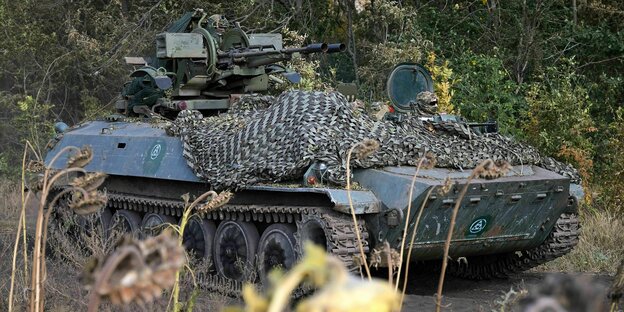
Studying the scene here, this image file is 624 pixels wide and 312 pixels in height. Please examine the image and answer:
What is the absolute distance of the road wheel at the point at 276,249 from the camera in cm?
952

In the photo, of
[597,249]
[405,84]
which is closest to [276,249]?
[405,84]

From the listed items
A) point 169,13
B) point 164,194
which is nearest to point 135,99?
point 164,194

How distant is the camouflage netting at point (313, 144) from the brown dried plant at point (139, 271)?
702 cm

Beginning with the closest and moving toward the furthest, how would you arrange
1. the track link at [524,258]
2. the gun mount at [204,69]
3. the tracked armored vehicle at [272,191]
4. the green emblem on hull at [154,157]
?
the tracked armored vehicle at [272,191]
the track link at [524,258]
the green emblem on hull at [154,157]
the gun mount at [204,69]

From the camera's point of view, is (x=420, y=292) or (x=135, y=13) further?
(x=135, y=13)

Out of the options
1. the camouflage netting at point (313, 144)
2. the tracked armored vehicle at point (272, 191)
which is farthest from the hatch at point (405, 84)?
the camouflage netting at point (313, 144)

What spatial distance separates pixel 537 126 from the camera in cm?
1424

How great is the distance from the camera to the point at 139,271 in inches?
70.3

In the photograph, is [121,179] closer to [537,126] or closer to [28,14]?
[537,126]

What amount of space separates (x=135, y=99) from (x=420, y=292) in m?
4.25

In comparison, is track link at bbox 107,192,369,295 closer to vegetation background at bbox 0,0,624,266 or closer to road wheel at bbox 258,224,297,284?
road wheel at bbox 258,224,297,284

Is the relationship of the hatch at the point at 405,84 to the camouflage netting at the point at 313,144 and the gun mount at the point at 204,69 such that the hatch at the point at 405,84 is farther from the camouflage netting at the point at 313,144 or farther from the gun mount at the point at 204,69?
the gun mount at the point at 204,69

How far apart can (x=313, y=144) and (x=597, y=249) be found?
4.15 metres

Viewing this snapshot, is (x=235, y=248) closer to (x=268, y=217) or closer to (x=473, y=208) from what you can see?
(x=268, y=217)
